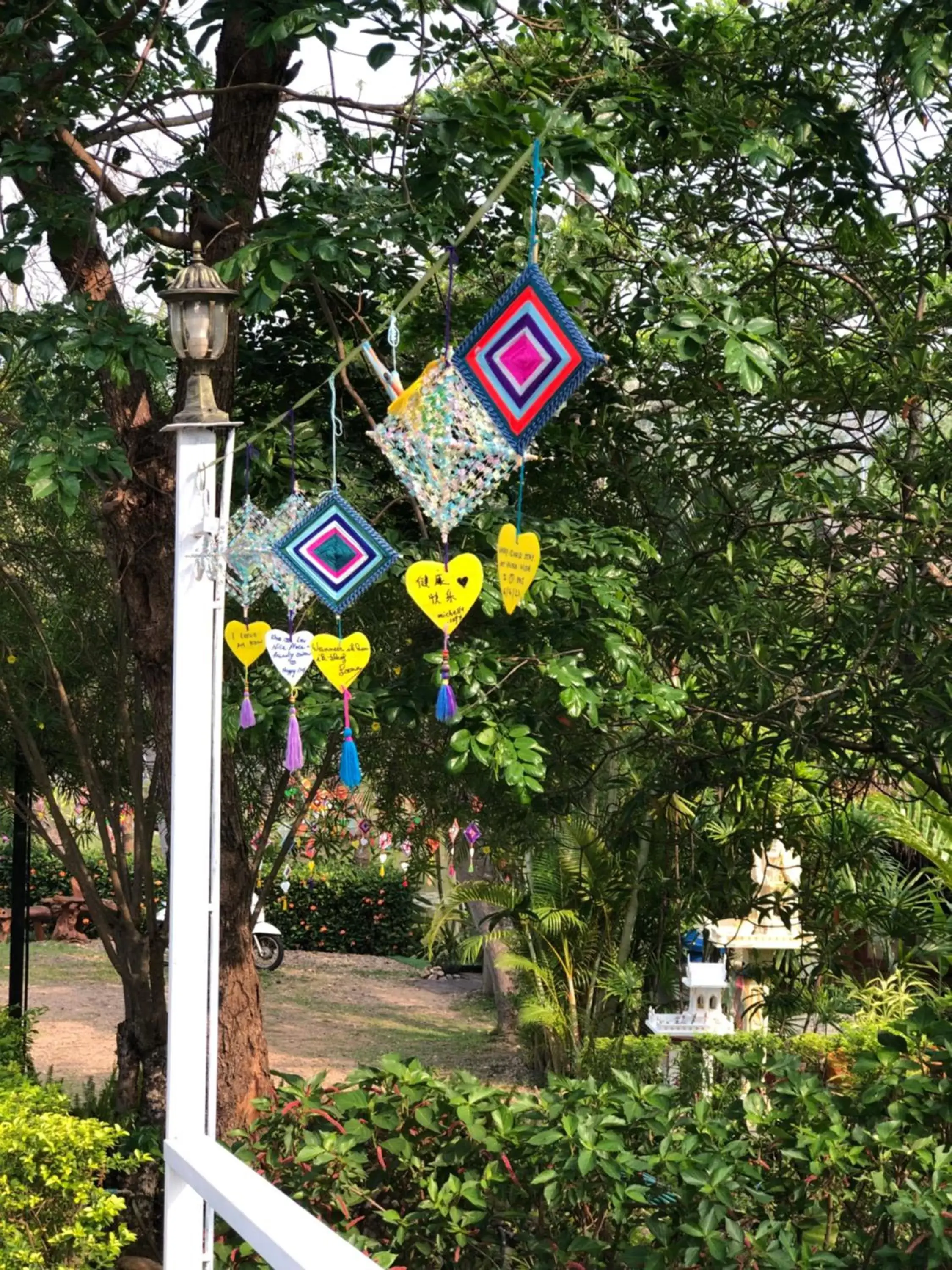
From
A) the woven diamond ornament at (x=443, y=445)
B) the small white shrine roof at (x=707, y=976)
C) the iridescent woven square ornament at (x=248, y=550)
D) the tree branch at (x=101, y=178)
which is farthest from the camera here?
the small white shrine roof at (x=707, y=976)

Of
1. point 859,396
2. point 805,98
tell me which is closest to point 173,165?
point 805,98

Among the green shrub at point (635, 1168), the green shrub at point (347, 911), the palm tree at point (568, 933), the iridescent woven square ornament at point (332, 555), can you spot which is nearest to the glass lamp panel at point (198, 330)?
the iridescent woven square ornament at point (332, 555)

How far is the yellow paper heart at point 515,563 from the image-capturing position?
9.21 ft

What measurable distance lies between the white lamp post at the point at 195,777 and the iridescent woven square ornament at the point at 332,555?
197 millimetres

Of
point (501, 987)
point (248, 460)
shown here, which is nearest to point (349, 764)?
point (248, 460)

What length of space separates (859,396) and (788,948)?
4414 millimetres

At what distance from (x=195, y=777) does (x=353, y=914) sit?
1138 centimetres

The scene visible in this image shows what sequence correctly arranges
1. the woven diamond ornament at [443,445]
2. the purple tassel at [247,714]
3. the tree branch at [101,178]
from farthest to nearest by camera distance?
the tree branch at [101,178] → the purple tassel at [247,714] → the woven diamond ornament at [443,445]

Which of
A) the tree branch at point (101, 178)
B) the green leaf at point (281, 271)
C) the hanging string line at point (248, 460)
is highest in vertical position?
the tree branch at point (101, 178)

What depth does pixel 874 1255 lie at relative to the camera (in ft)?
9.86

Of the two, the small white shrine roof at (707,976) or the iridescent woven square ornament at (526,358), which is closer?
the iridescent woven square ornament at (526,358)

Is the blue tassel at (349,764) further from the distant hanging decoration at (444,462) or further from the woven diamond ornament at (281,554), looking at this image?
the woven diamond ornament at (281,554)

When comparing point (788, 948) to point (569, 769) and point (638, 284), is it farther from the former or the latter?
point (638, 284)

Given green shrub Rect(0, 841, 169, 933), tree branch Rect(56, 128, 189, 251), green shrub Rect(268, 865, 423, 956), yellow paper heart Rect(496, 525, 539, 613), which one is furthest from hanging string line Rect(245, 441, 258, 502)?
green shrub Rect(268, 865, 423, 956)
